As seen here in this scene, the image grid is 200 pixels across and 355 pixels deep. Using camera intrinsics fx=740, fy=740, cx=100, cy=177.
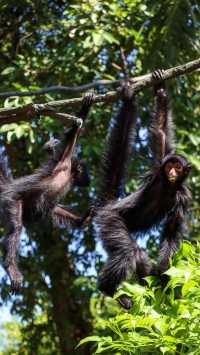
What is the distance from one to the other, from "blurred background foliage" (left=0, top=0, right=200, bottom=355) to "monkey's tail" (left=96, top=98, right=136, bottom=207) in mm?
1406

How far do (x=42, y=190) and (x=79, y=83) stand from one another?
2.76 m

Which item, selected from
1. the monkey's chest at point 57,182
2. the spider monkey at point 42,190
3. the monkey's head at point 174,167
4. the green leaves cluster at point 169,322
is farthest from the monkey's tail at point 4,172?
the green leaves cluster at point 169,322

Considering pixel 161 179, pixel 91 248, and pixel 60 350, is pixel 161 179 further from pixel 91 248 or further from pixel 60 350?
pixel 60 350

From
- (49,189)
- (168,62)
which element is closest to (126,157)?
(49,189)

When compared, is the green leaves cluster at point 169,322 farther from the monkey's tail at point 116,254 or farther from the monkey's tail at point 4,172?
the monkey's tail at point 4,172

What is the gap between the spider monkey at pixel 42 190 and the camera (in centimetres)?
791

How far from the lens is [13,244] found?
25.3ft

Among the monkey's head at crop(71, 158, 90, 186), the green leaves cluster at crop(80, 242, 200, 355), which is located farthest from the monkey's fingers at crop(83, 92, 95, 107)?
the green leaves cluster at crop(80, 242, 200, 355)

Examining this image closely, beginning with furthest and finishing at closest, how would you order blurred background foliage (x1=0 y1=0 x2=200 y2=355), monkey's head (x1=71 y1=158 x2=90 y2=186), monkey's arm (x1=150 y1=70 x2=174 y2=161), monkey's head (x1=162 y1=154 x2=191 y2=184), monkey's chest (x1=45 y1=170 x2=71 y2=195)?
blurred background foliage (x1=0 y1=0 x2=200 y2=355), monkey's head (x1=71 y1=158 x2=90 y2=186), monkey's chest (x1=45 y1=170 x2=71 y2=195), monkey's arm (x1=150 y1=70 x2=174 y2=161), monkey's head (x1=162 y1=154 x2=191 y2=184)

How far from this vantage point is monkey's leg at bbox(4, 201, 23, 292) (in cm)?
746

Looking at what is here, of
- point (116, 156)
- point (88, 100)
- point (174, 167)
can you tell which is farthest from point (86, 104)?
point (174, 167)

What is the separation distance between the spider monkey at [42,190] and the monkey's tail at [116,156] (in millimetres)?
426

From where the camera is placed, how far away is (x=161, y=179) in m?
8.19

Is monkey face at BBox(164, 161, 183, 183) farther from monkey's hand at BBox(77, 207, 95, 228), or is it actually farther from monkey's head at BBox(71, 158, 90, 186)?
monkey's head at BBox(71, 158, 90, 186)
